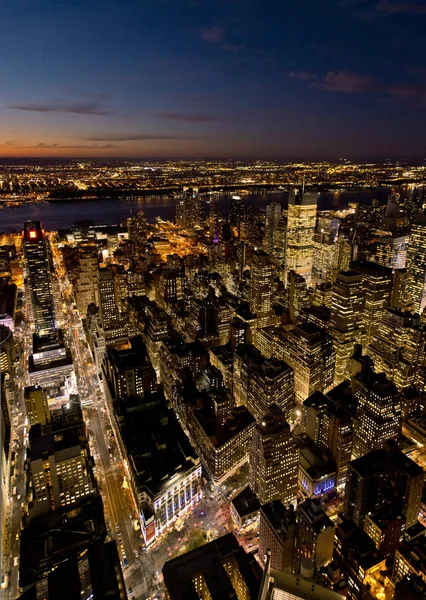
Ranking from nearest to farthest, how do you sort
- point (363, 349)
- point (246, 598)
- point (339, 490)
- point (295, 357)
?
point (246, 598) < point (339, 490) < point (295, 357) < point (363, 349)

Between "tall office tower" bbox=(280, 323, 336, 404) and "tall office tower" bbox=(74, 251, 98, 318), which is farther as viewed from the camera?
"tall office tower" bbox=(74, 251, 98, 318)

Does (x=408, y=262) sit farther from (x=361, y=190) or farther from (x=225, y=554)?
(x=361, y=190)

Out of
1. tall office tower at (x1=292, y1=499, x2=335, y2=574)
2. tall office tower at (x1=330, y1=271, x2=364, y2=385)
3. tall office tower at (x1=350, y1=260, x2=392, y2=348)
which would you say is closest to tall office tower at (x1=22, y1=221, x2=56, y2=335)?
tall office tower at (x1=330, y1=271, x2=364, y2=385)

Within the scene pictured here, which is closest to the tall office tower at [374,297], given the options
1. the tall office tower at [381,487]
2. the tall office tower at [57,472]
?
the tall office tower at [381,487]

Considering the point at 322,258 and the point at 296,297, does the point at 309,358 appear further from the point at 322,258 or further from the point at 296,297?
the point at 322,258

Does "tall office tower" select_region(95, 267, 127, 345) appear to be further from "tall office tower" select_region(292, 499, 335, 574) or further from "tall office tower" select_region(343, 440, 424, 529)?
"tall office tower" select_region(292, 499, 335, 574)

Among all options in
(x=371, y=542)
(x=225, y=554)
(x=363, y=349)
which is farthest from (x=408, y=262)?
(x=225, y=554)
